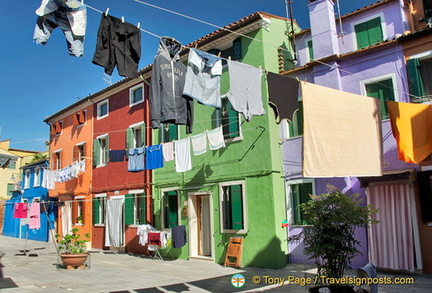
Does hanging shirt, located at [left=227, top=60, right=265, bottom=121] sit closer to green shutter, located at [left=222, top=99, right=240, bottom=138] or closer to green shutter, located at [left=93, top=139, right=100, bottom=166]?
green shutter, located at [left=222, top=99, right=240, bottom=138]

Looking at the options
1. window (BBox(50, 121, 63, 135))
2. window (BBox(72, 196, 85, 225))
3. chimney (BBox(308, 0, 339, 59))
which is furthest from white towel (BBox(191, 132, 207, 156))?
window (BBox(50, 121, 63, 135))

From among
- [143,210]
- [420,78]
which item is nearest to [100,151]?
[143,210]

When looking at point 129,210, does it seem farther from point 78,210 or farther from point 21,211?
point 78,210

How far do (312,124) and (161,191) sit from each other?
951cm

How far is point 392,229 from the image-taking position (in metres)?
10.2

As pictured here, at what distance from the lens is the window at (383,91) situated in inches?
431

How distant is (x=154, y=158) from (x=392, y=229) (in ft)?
29.5

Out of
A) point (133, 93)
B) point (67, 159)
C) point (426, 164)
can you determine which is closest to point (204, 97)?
point (426, 164)

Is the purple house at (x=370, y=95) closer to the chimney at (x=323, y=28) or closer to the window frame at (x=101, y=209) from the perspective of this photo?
the chimney at (x=323, y=28)

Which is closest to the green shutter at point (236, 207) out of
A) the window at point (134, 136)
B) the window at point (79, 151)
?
the window at point (134, 136)

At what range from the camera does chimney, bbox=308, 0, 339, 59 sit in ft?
39.9

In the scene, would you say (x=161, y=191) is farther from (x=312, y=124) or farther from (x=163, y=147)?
(x=312, y=124)

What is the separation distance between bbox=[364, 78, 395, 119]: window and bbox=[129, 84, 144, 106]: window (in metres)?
10.7

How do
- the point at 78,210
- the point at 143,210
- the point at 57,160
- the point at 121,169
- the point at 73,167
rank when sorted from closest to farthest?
1. the point at 143,210
2. the point at 121,169
3. the point at 73,167
4. the point at 78,210
5. the point at 57,160
